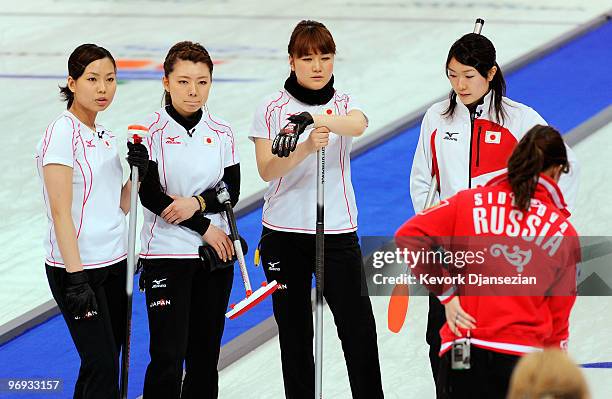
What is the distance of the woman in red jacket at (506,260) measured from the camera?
12.0ft

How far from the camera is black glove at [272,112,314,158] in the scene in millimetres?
4602

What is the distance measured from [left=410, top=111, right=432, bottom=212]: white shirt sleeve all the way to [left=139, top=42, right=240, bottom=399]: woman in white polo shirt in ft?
2.48

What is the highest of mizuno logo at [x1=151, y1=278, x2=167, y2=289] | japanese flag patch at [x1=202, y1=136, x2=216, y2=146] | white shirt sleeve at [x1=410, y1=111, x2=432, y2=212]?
japanese flag patch at [x1=202, y1=136, x2=216, y2=146]

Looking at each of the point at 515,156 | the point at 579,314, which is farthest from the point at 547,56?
the point at 515,156

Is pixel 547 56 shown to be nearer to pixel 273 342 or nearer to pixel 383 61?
pixel 383 61

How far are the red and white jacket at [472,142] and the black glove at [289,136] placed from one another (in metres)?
0.58

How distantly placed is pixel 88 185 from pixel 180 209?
0.39m

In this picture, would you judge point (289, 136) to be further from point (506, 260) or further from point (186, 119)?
point (506, 260)

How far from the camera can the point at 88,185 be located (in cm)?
467

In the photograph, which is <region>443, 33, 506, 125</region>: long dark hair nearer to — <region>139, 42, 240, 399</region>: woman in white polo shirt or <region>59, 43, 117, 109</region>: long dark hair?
<region>139, 42, 240, 399</region>: woman in white polo shirt

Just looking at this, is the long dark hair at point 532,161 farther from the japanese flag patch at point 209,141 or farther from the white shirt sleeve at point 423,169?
the japanese flag patch at point 209,141

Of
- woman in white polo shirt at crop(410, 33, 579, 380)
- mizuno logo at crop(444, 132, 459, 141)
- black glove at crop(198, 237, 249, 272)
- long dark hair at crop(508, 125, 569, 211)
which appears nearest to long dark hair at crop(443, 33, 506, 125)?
woman in white polo shirt at crop(410, 33, 579, 380)

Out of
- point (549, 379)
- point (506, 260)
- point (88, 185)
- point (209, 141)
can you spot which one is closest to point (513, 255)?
point (506, 260)

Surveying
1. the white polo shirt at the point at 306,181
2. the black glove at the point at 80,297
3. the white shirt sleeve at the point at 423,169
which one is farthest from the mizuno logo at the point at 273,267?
the black glove at the point at 80,297
